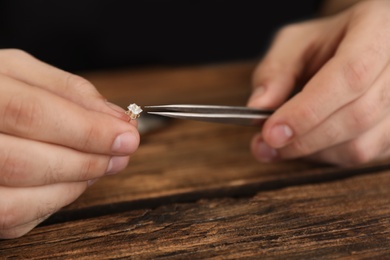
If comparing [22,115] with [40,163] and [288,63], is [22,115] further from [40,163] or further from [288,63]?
[288,63]

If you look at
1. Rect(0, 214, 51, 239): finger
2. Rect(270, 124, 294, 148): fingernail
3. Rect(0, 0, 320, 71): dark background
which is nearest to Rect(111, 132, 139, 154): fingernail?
Rect(0, 214, 51, 239): finger

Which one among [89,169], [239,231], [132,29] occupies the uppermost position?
[132,29]

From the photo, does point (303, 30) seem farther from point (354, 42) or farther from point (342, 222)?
point (342, 222)

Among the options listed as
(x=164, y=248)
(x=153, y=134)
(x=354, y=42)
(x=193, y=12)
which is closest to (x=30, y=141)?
(x=164, y=248)

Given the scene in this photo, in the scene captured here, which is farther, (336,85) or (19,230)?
(336,85)

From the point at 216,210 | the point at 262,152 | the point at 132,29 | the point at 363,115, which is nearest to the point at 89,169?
the point at 216,210

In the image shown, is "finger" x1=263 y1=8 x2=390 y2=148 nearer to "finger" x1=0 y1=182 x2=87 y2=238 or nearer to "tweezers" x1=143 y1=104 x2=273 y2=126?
"tweezers" x1=143 y1=104 x2=273 y2=126
